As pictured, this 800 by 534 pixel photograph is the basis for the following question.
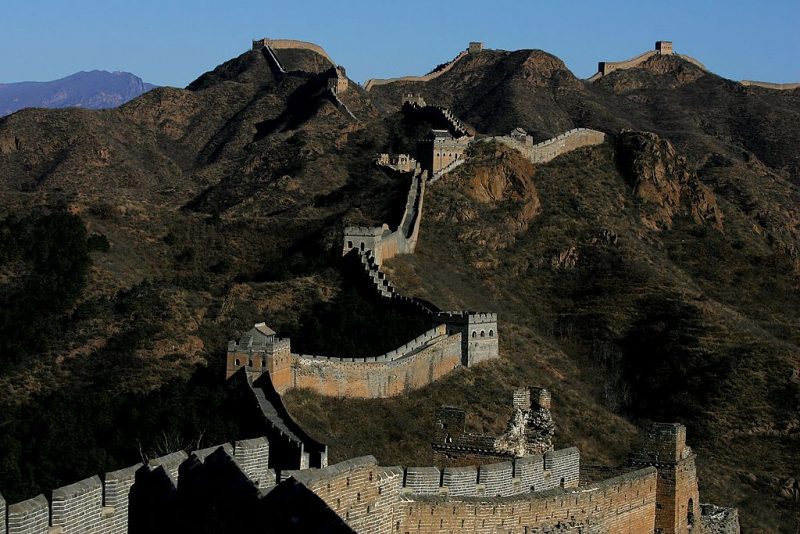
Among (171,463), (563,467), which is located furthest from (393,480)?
(171,463)

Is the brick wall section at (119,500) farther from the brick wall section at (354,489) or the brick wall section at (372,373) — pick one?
the brick wall section at (372,373)

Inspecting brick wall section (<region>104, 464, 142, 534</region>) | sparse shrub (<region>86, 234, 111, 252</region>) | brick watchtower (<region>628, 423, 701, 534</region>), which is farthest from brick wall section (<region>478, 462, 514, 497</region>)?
sparse shrub (<region>86, 234, 111, 252</region>)

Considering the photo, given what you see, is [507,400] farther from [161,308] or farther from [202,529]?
[202,529]

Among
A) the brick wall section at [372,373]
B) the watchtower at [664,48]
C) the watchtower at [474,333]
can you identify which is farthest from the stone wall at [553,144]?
the watchtower at [664,48]

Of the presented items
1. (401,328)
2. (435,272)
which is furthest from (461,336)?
(435,272)

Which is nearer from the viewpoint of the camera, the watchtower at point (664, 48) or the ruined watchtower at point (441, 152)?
the ruined watchtower at point (441, 152)

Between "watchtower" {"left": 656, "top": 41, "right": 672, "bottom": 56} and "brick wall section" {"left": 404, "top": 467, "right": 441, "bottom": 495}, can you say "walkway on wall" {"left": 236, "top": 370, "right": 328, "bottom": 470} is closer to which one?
"brick wall section" {"left": 404, "top": 467, "right": 441, "bottom": 495}

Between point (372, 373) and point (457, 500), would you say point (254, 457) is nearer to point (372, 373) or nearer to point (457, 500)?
point (457, 500)
